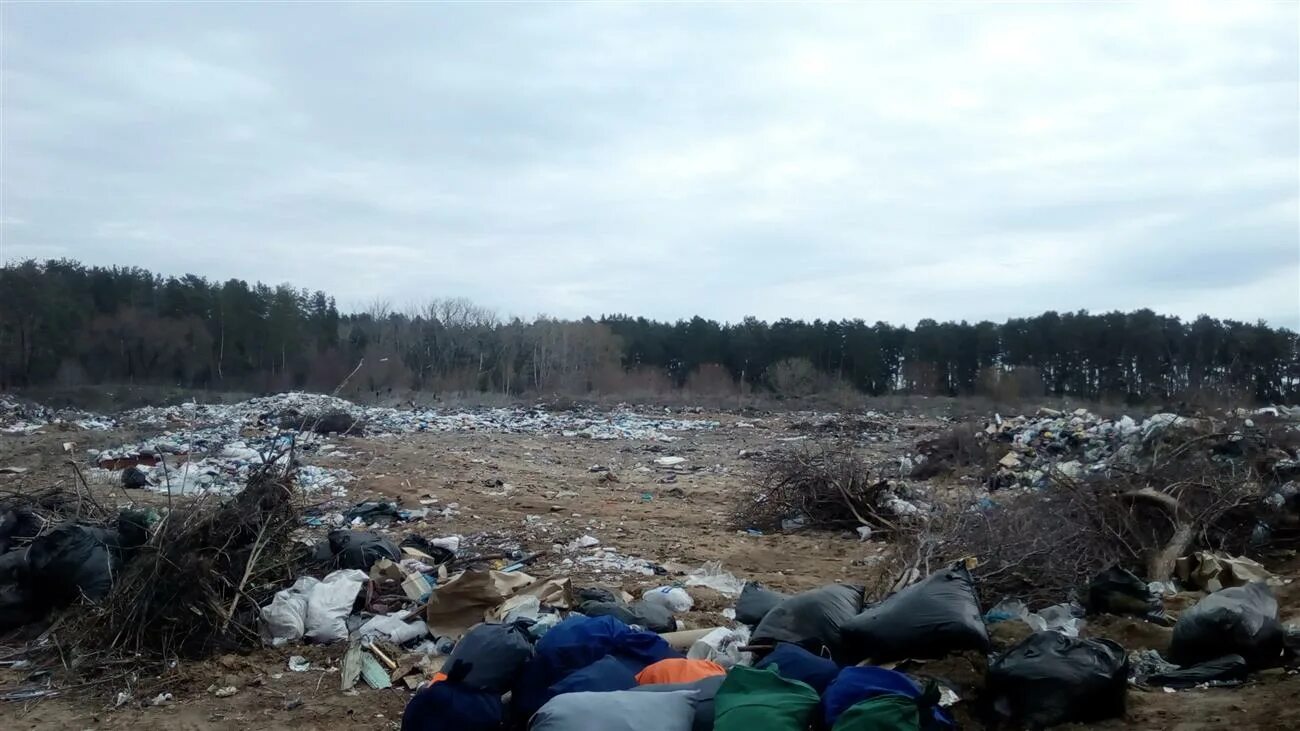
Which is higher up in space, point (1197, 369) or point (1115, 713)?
point (1197, 369)

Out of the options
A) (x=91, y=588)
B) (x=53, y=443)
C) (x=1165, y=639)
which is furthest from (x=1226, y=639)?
(x=53, y=443)

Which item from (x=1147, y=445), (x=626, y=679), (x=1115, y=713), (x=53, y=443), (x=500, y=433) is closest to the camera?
(x=1115, y=713)

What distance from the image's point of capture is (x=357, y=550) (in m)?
5.49

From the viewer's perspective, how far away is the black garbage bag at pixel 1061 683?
3010 mm

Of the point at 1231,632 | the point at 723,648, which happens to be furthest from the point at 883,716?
the point at 1231,632

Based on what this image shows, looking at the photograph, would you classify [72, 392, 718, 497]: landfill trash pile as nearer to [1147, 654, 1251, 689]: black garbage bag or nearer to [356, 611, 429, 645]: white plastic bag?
[356, 611, 429, 645]: white plastic bag

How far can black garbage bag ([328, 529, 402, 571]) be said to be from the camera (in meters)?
5.47

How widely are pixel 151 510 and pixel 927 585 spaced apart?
4.53 meters

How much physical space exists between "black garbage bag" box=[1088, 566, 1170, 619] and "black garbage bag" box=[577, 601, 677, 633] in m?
2.10

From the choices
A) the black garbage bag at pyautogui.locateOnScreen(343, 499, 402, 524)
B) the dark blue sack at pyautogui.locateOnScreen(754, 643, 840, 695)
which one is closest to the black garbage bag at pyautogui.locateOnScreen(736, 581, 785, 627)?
the dark blue sack at pyautogui.locateOnScreen(754, 643, 840, 695)

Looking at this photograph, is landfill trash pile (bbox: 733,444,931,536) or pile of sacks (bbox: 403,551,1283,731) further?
landfill trash pile (bbox: 733,444,931,536)

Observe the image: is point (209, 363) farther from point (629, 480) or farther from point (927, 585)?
point (927, 585)

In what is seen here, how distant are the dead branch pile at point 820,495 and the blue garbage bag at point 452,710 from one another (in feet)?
16.8

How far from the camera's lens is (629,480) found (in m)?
11.7
